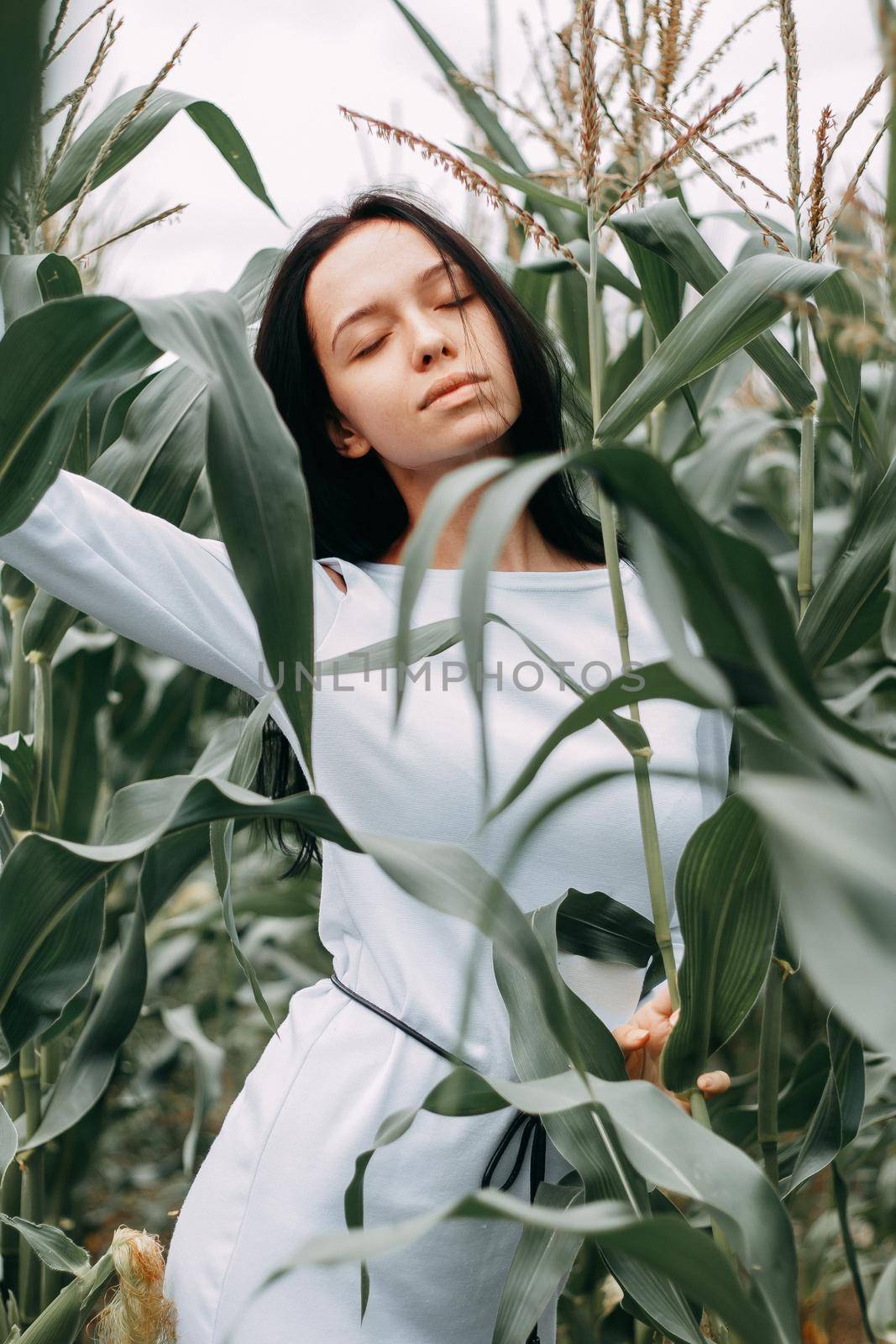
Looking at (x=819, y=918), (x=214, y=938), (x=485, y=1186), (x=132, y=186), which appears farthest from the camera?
(x=214, y=938)

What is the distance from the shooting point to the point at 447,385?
0.72m

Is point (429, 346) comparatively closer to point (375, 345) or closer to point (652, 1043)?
point (375, 345)

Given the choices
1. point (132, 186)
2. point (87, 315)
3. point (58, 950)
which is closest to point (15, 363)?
point (87, 315)

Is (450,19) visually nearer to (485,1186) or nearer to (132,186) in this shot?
(132,186)

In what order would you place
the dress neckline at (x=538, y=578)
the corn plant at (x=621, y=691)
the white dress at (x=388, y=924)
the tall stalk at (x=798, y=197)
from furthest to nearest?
1. the dress neckline at (x=538, y=578)
2. the white dress at (x=388, y=924)
3. the tall stalk at (x=798, y=197)
4. the corn plant at (x=621, y=691)

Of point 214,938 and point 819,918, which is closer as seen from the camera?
point 819,918

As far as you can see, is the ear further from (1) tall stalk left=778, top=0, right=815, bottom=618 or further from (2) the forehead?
(1) tall stalk left=778, top=0, right=815, bottom=618

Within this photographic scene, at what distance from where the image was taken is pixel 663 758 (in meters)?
0.73

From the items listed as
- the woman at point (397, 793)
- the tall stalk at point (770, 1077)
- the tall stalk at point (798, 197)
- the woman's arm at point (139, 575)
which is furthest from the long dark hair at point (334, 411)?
the tall stalk at point (770, 1077)

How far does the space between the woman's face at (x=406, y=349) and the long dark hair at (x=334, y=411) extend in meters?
0.02

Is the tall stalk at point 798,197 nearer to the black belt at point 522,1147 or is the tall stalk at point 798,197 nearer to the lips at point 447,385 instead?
the lips at point 447,385

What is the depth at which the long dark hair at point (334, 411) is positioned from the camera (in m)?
0.82

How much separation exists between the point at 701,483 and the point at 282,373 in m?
0.31

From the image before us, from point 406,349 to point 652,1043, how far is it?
17.5 inches
